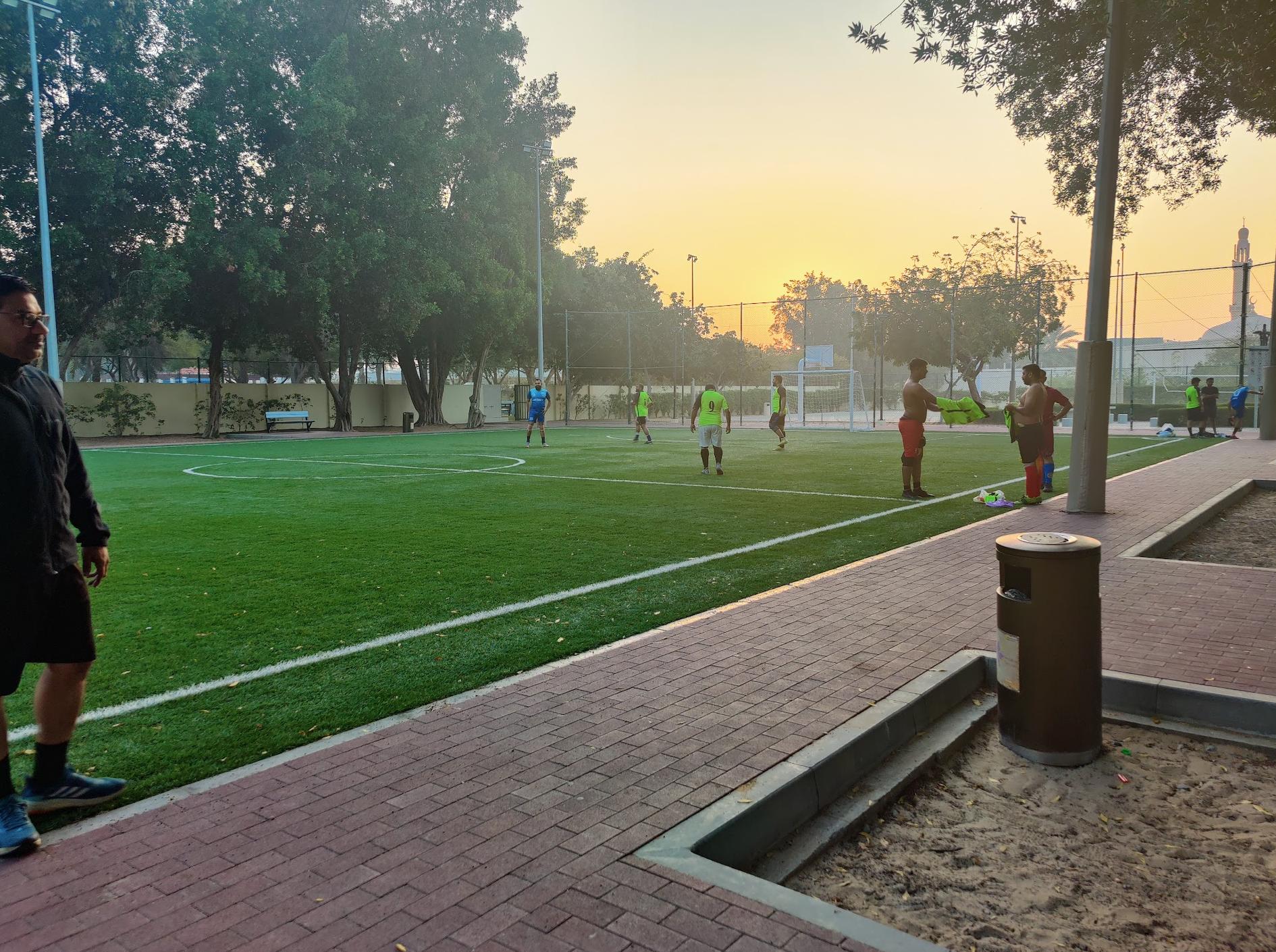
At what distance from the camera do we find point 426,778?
3.78 m

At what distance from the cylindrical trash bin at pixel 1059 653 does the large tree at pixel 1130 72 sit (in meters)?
8.09

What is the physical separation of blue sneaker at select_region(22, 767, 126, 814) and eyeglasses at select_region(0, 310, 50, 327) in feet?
5.84

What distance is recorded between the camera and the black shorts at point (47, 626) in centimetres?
336

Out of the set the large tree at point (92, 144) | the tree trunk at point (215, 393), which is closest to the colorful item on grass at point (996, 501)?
the large tree at point (92, 144)

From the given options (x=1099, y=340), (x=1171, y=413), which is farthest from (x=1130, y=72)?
(x=1171, y=413)

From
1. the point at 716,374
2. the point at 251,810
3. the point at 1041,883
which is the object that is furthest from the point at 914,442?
the point at 716,374

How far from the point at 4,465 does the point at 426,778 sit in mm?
1998

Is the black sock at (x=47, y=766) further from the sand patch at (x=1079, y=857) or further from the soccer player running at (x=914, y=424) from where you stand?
the soccer player running at (x=914, y=424)

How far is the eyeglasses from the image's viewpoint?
11.1 ft

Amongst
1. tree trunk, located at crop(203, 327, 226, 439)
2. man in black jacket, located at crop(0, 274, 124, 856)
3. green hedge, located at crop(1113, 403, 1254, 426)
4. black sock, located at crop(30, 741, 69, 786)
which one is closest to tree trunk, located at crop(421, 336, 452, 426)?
tree trunk, located at crop(203, 327, 226, 439)

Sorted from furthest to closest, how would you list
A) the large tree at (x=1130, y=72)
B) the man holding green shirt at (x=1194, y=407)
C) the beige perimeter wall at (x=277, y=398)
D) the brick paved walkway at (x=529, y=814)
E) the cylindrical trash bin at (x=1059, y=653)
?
the beige perimeter wall at (x=277, y=398), the man holding green shirt at (x=1194, y=407), the large tree at (x=1130, y=72), the cylindrical trash bin at (x=1059, y=653), the brick paved walkway at (x=529, y=814)

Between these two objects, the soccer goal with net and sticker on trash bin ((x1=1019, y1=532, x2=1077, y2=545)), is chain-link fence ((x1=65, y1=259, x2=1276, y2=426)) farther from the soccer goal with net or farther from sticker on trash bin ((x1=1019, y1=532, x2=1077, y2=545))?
sticker on trash bin ((x1=1019, y1=532, x2=1077, y2=545))

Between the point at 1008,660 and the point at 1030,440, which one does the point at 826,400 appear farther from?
the point at 1008,660

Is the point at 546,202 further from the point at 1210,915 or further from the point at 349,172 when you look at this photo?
the point at 1210,915
